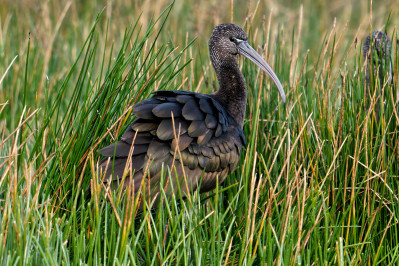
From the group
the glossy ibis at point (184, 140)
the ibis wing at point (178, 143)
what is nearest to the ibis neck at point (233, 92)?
the glossy ibis at point (184, 140)

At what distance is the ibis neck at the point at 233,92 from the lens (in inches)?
136

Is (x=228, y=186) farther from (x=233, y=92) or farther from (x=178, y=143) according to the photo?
(x=233, y=92)

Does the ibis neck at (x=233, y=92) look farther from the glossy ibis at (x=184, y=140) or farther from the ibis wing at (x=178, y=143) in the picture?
the ibis wing at (x=178, y=143)

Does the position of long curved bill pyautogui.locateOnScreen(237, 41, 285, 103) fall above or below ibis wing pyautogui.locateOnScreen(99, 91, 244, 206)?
above

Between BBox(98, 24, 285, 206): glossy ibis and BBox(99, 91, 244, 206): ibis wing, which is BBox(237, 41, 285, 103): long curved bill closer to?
BBox(98, 24, 285, 206): glossy ibis

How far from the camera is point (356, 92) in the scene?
3.50m

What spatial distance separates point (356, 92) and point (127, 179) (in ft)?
4.64

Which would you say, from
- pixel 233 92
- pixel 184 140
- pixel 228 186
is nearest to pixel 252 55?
pixel 233 92

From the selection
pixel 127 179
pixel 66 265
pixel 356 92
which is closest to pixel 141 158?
pixel 127 179

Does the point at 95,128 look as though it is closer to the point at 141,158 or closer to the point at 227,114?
the point at 141,158

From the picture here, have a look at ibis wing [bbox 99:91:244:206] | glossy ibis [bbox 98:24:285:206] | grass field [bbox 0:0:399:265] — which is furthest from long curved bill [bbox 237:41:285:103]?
ibis wing [bbox 99:91:244:206]

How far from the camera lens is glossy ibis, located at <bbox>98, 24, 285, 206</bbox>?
→ 2.89m

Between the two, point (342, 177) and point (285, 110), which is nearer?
point (342, 177)

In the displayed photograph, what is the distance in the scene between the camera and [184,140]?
304 cm
